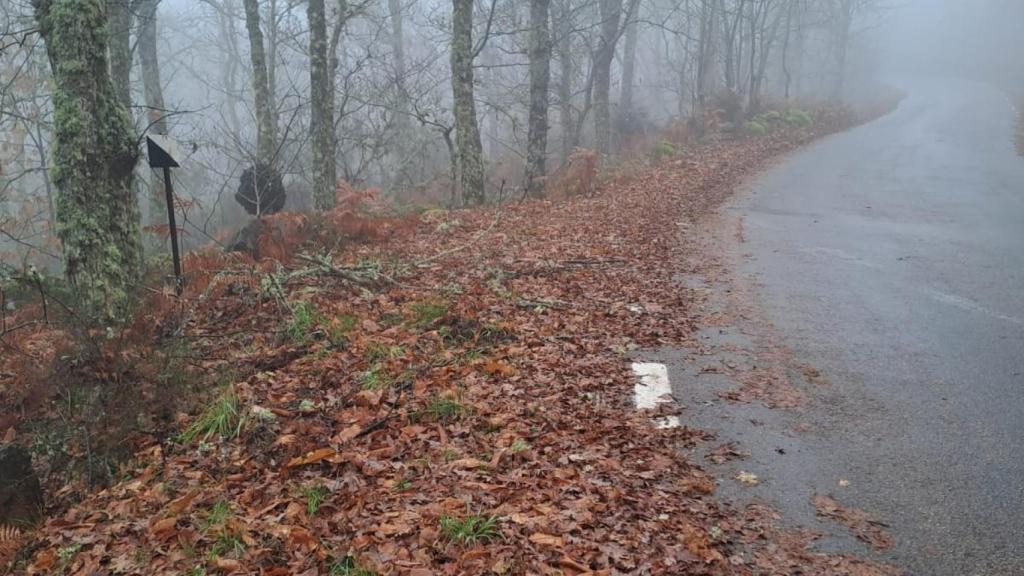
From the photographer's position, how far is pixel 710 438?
507 cm

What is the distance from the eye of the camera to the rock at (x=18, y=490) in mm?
4719

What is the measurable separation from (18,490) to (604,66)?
1985 cm

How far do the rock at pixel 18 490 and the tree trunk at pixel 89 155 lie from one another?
9.82 feet

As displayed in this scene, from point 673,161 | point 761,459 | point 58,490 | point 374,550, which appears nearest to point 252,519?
point 374,550

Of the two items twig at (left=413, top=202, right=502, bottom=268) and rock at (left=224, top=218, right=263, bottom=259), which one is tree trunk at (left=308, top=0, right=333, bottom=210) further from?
twig at (left=413, top=202, right=502, bottom=268)

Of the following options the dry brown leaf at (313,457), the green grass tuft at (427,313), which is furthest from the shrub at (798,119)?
the dry brown leaf at (313,457)

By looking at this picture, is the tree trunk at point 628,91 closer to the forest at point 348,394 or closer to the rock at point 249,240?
the forest at point 348,394

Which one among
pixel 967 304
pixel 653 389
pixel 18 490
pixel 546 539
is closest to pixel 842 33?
pixel 967 304

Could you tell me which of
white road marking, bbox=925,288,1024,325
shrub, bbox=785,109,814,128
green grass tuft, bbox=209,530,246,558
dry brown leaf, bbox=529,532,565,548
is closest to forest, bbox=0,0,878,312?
shrub, bbox=785,109,814,128

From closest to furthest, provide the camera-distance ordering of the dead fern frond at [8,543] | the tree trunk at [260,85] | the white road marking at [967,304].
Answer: the dead fern frond at [8,543], the white road marking at [967,304], the tree trunk at [260,85]

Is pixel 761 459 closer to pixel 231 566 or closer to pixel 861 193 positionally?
pixel 231 566

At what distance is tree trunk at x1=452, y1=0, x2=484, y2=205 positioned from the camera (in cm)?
1448

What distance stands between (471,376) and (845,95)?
161 ft

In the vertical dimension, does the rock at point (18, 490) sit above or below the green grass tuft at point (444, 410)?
below
